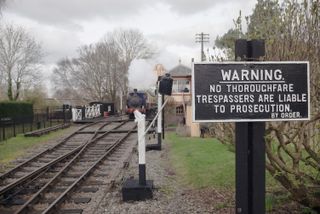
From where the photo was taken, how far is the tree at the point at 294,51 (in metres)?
5.79

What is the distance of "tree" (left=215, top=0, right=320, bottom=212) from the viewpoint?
5.79 m

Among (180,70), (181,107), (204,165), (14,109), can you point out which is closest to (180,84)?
(181,107)

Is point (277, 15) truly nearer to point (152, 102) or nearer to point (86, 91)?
point (152, 102)

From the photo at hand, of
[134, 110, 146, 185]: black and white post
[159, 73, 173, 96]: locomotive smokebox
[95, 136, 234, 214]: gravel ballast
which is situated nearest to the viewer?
[95, 136, 234, 214]: gravel ballast

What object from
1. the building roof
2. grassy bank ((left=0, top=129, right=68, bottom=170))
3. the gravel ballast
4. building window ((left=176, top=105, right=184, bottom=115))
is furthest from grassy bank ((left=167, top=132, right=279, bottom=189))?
the building roof

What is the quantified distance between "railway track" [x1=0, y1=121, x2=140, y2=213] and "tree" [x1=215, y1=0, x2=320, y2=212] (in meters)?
4.39

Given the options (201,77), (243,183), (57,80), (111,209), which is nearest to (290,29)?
(201,77)

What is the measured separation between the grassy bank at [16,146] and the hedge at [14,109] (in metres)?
7.35

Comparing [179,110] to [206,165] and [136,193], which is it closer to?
[206,165]

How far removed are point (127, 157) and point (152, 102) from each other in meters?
32.6

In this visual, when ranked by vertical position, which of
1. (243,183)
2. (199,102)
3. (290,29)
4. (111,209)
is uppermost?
(290,29)

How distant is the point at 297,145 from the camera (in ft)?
19.8

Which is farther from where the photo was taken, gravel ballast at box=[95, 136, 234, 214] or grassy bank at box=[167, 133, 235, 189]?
grassy bank at box=[167, 133, 235, 189]

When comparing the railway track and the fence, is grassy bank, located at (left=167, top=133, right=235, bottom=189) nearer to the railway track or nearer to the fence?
the railway track
